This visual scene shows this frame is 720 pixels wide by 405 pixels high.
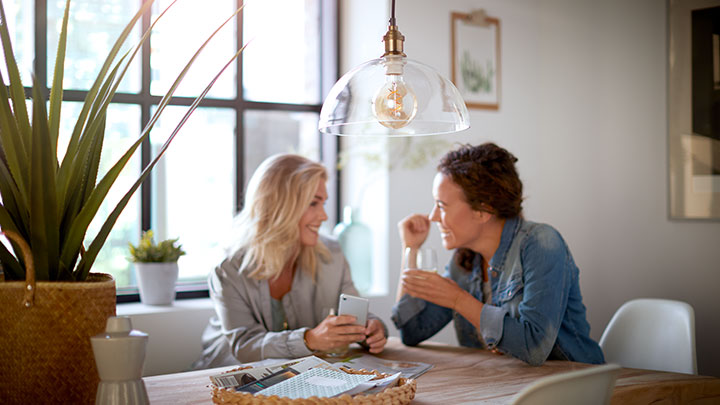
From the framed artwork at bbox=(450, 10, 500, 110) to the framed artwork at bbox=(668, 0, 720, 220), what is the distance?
92cm

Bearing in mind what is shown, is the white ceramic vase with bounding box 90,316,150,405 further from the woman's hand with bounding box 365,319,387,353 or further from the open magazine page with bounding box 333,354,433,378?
the woman's hand with bounding box 365,319,387,353

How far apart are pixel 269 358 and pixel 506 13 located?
8.42 ft

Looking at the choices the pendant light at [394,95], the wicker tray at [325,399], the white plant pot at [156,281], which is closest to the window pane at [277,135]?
the white plant pot at [156,281]

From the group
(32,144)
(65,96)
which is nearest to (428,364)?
(32,144)

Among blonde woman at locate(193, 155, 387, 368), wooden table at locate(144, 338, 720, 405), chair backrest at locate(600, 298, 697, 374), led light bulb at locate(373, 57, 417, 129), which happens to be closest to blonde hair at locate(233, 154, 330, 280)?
blonde woman at locate(193, 155, 387, 368)

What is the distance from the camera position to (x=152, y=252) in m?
→ 2.96

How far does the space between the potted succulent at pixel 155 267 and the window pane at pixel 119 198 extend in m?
0.20

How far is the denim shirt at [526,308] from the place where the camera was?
202 cm

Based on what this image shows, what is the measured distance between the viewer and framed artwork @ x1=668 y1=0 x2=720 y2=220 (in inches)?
122

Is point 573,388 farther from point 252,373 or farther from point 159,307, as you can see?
point 159,307

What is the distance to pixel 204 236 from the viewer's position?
3.43 metres

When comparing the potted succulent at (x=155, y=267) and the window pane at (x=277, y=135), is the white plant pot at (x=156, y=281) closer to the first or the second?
the potted succulent at (x=155, y=267)

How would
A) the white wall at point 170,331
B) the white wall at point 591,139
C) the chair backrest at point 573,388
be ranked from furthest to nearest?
the white wall at point 591,139 → the white wall at point 170,331 → the chair backrest at point 573,388

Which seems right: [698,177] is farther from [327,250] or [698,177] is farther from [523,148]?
[327,250]
